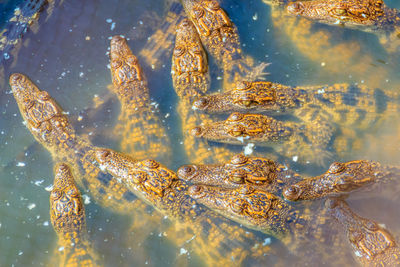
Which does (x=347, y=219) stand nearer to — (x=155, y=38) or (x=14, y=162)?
(x=155, y=38)

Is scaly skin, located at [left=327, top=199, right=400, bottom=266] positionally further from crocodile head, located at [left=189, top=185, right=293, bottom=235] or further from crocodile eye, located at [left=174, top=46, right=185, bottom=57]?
crocodile eye, located at [left=174, top=46, right=185, bottom=57]

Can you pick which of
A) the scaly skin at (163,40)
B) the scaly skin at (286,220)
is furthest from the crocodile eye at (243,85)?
the scaly skin at (286,220)

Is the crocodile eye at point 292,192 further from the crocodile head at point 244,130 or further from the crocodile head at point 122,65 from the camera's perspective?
the crocodile head at point 122,65

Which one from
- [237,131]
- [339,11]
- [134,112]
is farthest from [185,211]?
[339,11]

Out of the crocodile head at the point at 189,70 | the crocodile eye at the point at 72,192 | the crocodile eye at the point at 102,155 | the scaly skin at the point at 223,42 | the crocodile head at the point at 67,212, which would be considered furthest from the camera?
the scaly skin at the point at 223,42

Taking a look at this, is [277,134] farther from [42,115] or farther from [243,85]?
[42,115]

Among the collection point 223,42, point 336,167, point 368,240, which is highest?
point 223,42

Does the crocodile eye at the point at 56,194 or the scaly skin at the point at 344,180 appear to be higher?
the crocodile eye at the point at 56,194

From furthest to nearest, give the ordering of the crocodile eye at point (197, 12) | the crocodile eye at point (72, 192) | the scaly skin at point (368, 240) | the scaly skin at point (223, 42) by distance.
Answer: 1. the crocodile eye at point (197, 12)
2. the scaly skin at point (223, 42)
3. the crocodile eye at point (72, 192)
4. the scaly skin at point (368, 240)
